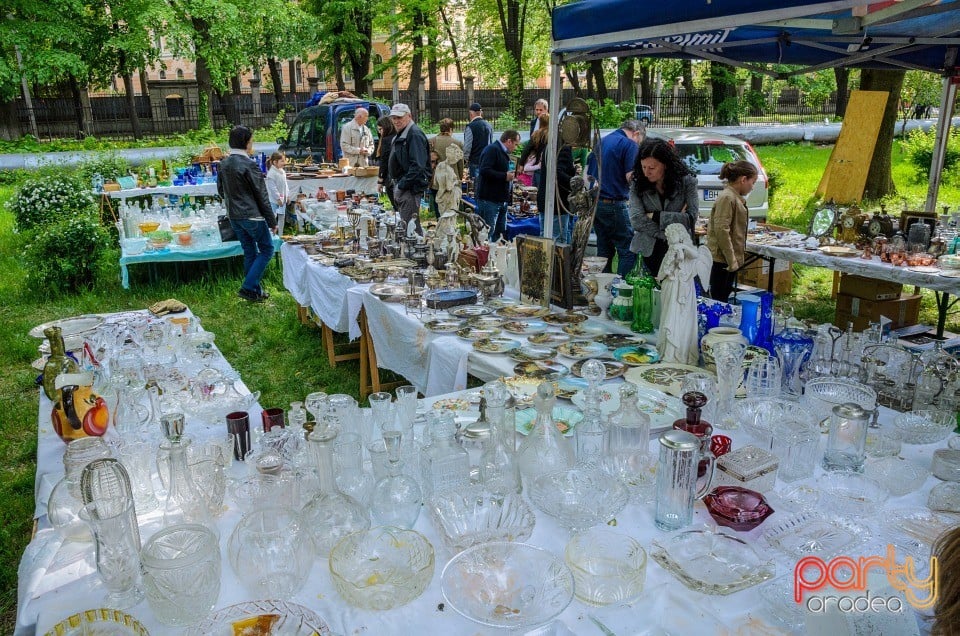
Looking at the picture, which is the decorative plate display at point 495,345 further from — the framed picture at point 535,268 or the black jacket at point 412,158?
the black jacket at point 412,158

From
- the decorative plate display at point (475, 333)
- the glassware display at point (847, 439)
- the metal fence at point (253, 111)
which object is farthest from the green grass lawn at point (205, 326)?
the metal fence at point (253, 111)

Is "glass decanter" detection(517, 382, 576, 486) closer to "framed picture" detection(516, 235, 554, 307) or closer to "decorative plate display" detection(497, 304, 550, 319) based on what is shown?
"decorative plate display" detection(497, 304, 550, 319)

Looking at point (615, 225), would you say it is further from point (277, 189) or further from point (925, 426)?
point (277, 189)

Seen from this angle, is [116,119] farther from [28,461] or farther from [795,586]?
[795,586]

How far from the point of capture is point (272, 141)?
19.7 meters

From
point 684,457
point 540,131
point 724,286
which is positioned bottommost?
point 724,286

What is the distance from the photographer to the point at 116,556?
4.81 feet

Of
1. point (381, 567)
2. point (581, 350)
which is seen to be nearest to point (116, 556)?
point (381, 567)

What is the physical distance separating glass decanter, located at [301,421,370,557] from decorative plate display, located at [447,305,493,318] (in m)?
1.91

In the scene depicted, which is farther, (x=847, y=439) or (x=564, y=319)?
(x=564, y=319)

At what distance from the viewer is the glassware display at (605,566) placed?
141cm

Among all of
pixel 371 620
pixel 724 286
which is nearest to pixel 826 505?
pixel 371 620

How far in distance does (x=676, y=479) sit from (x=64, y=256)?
6.89 meters

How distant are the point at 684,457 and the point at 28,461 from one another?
3729 mm
